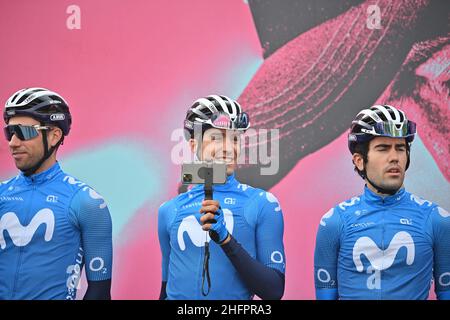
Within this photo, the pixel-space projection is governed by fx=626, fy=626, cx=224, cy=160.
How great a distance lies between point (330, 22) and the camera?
4.42 m

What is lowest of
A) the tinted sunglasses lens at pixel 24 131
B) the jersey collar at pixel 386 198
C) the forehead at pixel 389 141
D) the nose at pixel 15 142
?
the jersey collar at pixel 386 198

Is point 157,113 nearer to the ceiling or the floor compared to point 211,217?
nearer to the ceiling

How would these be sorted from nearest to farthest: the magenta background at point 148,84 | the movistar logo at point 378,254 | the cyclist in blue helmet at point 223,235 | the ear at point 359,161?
1. the cyclist in blue helmet at point 223,235
2. the movistar logo at point 378,254
3. the ear at point 359,161
4. the magenta background at point 148,84

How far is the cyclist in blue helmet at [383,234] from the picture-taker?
10.0 ft

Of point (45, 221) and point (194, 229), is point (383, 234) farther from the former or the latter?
point (45, 221)

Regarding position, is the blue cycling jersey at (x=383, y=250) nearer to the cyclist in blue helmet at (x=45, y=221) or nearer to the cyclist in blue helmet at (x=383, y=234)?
the cyclist in blue helmet at (x=383, y=234)

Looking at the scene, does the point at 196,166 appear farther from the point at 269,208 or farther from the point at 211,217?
the point at 269,208

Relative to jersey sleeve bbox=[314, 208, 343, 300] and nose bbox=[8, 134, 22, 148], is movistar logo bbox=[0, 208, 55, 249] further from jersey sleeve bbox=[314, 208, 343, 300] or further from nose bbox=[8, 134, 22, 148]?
jersey sleeve bbox=[314, 208, 343, 300]

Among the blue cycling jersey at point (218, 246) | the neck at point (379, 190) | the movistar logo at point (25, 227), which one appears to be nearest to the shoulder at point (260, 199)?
the blue cycling jersey at point (218, 246)

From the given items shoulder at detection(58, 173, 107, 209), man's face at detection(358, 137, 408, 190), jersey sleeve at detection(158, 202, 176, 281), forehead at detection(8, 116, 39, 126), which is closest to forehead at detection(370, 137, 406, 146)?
man's face at detection(358, 137, 408, 190)
